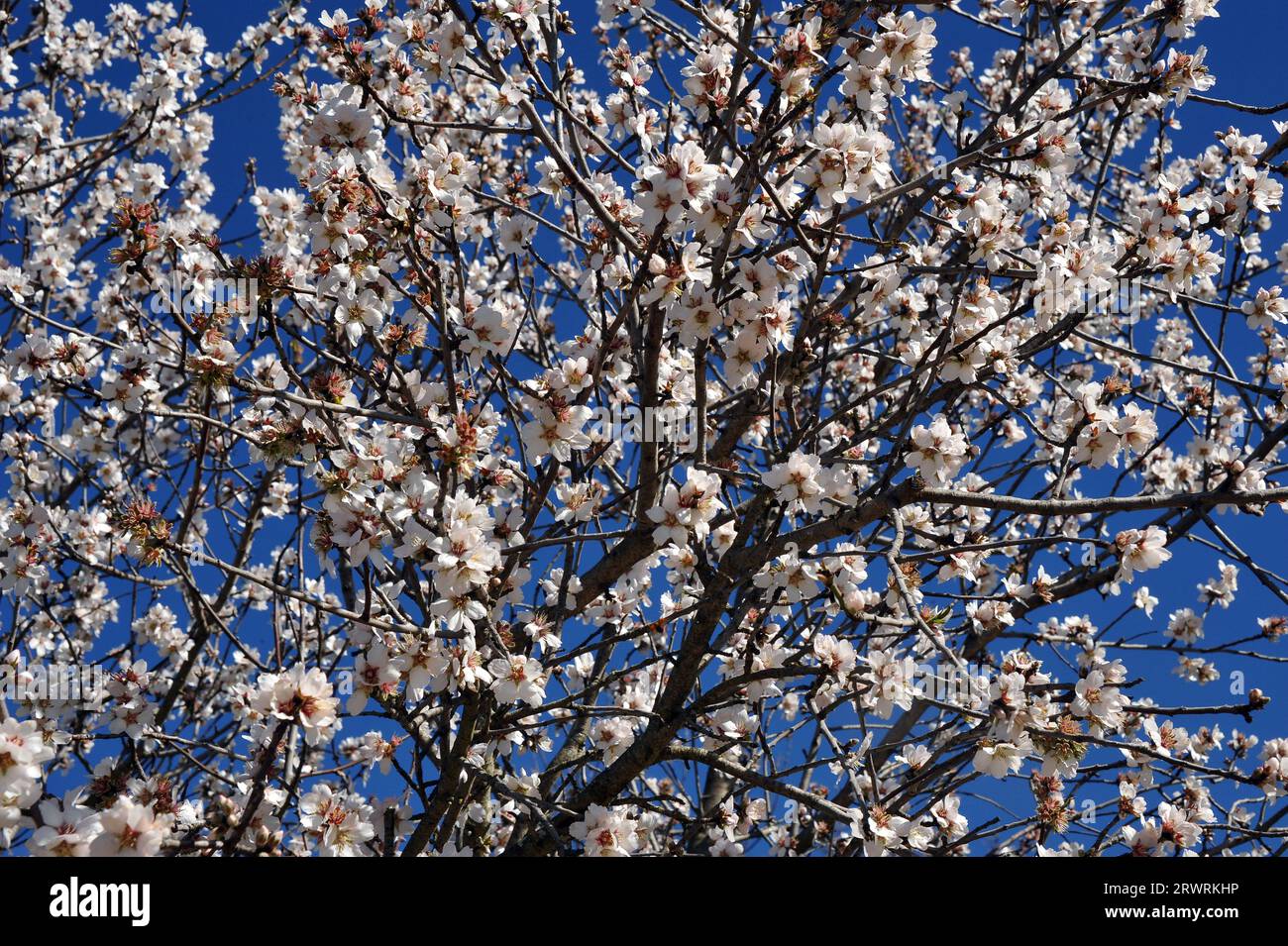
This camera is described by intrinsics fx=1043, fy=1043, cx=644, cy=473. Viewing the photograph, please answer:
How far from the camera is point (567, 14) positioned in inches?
156

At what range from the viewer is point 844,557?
12.6 feet

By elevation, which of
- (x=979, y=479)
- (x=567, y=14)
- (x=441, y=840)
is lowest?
(x=441, y=840)

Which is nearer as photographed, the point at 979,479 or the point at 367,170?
the point at 367,170

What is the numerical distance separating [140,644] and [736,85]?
193 inches

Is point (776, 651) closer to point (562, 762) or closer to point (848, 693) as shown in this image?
point (848, 693)

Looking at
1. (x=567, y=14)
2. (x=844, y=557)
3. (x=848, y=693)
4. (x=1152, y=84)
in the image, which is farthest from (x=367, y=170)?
(x=1152, y=84)

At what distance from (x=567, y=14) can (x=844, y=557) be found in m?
2.30

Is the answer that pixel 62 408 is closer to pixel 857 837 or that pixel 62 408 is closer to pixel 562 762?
pixel 562 762

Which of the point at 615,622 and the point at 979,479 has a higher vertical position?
the point at 979,479
